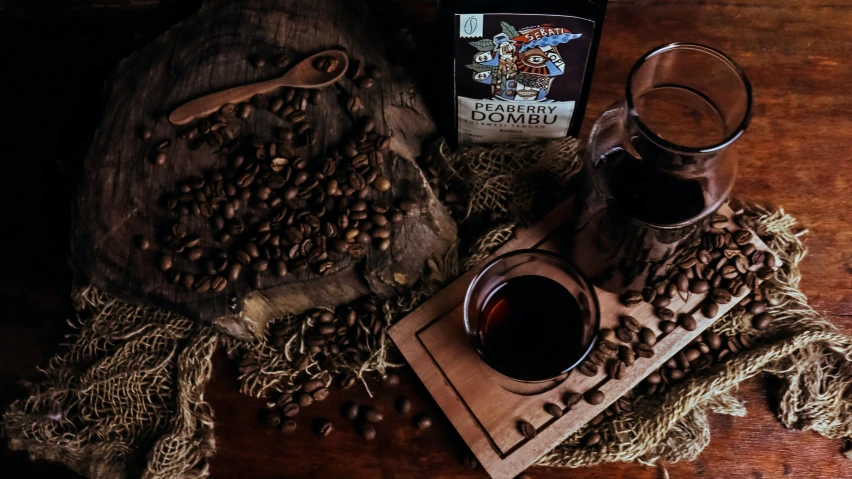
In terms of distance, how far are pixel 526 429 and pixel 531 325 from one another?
0.45ft

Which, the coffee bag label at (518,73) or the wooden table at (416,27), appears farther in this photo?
the wooden table at (416,27)

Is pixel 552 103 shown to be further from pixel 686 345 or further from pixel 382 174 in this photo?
pixel 686 345

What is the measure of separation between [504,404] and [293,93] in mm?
507

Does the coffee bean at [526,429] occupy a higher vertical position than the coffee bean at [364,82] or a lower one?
lower

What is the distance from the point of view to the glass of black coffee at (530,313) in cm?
90

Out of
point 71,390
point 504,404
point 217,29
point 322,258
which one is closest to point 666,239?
point 504,404

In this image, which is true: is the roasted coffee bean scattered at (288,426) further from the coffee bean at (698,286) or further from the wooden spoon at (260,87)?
the coffee bean at (698,286)

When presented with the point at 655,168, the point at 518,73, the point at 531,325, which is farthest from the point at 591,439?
the point at 518,73

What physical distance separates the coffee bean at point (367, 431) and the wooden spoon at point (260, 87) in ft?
1.56

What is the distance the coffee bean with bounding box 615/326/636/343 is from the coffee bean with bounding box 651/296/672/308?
0.17 ft

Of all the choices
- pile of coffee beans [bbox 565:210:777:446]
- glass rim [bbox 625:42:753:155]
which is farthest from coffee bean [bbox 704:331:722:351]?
glass rim [bbox 625:42:753:155]

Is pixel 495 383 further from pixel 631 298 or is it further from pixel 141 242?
pixel 141 242

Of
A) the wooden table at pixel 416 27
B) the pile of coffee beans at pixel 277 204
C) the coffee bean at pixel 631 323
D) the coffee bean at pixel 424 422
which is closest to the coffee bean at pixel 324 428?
the wooden table at pixel 416 27

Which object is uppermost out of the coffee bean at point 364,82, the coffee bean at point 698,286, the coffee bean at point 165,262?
the coffee bean at point 364,82
